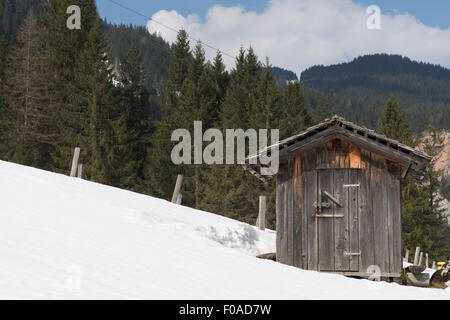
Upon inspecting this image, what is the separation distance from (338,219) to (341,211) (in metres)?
0.24

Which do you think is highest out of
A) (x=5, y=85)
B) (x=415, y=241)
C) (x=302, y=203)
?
(x=5, y=85)

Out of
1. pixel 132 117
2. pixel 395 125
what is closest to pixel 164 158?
pixel 132 117

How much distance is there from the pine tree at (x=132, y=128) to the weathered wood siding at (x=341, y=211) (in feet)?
86.3

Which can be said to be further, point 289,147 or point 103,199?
point 103,199

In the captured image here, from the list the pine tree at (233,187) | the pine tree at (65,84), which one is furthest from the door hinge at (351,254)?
the pine tree at (65,84)

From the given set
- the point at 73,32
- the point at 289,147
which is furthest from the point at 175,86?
the point at 289,147

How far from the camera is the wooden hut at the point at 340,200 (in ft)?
44.0

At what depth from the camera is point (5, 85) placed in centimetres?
4184

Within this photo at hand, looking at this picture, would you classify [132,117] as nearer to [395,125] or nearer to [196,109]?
[196,109]

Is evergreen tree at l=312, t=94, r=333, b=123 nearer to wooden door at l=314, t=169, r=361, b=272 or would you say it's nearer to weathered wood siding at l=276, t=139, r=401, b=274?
weathered wood siding at l=276, t=139, r=401, b=274

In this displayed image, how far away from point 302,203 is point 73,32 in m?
34.2

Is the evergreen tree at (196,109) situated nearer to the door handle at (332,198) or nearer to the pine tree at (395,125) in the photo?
the pine tree at (395,125)

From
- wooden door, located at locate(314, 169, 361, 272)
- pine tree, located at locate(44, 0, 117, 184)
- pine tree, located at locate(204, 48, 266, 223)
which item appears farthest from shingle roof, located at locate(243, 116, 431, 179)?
pine tree, located at locate(44, 0, 117, 184)

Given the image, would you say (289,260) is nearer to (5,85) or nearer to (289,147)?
(289,147)
